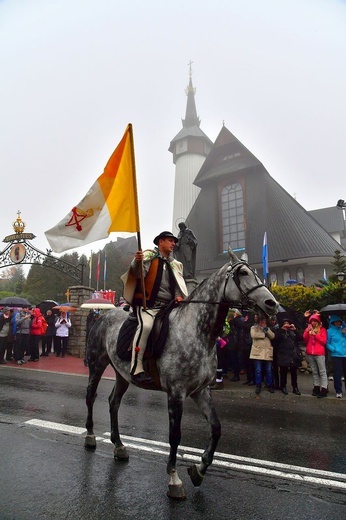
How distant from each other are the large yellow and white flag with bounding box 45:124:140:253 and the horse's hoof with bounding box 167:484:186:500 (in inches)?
115

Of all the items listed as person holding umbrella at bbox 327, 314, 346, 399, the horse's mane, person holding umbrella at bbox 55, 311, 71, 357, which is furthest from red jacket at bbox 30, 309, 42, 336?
the horse's mane

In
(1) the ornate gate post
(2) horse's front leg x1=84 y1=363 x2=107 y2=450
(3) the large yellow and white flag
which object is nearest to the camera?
(3) the large yellow and white flag

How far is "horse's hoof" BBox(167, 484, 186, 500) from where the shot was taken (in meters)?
3.52

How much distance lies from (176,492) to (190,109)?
68.4 metres

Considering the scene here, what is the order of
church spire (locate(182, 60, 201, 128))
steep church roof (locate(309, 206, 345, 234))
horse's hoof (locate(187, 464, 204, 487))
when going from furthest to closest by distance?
church spire (locate(182, 60, 201, 128)) < steep church roof (locate(309, 206, 345, 234)) < horse's hoof (locate(187, 464, 204, 487))

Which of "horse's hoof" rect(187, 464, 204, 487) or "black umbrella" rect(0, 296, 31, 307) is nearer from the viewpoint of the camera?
"horse's hoof" rect(187, 464, 204, 487)

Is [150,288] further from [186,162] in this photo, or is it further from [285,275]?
[186,162]

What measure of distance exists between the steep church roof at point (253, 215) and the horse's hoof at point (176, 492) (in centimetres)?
2672

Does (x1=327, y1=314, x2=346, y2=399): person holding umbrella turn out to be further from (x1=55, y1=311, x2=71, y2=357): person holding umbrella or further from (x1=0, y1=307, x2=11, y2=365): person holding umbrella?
(x1=0, y1=307, x2=11, y2=365): person holding umbrella

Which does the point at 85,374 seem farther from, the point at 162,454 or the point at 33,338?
the point at 162,454

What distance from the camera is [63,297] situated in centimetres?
4681

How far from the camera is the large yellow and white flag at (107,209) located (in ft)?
15.1

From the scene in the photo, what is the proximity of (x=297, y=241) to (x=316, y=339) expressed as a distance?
21.2 meters

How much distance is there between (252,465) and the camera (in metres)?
4.35
